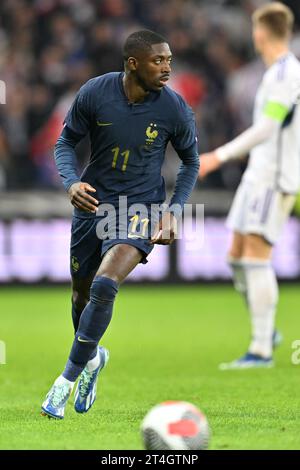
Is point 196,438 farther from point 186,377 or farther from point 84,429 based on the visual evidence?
point 186,377

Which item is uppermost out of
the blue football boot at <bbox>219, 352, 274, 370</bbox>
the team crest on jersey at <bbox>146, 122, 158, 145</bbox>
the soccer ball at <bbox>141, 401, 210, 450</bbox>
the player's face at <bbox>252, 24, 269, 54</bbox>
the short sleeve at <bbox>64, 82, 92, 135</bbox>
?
the player's face at <bbox>252, 24, 269, 54</bbox>

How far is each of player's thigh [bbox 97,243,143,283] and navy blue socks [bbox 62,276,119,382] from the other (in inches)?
1.7

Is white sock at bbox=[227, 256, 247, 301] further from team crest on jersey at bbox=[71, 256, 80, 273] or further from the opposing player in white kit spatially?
team crest on jersey at bbox=[71, 256, 80, 273]

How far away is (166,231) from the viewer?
6086 millimetres

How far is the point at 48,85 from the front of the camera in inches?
627

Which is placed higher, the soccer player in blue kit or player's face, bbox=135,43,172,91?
player's face, bbox=135,43,172,91

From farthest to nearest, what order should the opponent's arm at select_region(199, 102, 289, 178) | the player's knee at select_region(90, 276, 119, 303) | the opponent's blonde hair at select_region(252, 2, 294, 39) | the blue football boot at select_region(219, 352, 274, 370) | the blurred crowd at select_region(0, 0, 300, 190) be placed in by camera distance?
the blurred crowd at select_region(0, 0, 300, 190)
the opponent's blonde hair at select_region(252, 2, 294, 39)
the blue football boot at select_region(219, 352, 274, 370)
the opponent's arm at select_region(199, 102, 289, 178)
the player's knee at select_region(90, 276, 119, 303)

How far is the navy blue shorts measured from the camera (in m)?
6.21

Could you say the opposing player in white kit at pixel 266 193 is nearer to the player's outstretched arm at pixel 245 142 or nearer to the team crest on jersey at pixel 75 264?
the player's outstretched arm at pixel 245 142

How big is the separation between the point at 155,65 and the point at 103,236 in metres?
0.98

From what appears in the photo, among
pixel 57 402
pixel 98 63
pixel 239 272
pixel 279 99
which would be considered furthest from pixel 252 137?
pixel 98 63

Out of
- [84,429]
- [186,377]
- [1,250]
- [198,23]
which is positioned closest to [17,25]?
[198,23]

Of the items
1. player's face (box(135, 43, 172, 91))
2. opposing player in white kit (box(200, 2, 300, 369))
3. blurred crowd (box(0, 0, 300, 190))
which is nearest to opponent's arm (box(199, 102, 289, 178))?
opposing player in white kit (box(200, 2, 300, 369))

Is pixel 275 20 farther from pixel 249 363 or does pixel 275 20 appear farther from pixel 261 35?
pixel 249 363
